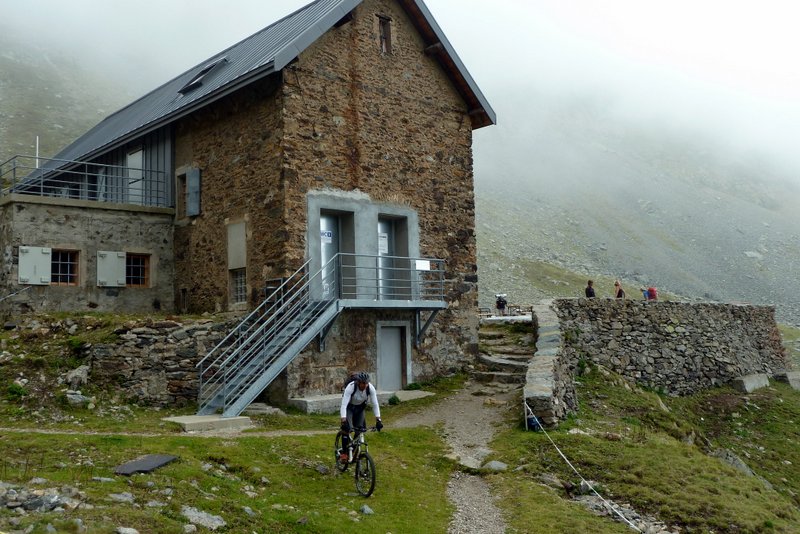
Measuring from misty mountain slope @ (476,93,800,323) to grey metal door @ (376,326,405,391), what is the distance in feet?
118

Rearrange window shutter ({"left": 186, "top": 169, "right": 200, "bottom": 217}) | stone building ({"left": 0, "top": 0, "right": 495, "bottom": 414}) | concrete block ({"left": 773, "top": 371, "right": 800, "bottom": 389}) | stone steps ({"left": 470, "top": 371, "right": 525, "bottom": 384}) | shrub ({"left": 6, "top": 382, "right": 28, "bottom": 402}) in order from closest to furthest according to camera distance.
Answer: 1. shrub ({"left": 6, "top": 382, "right": 28, "bottom": 402})
2. stone building ({"left": 0, "top": 0, "right": 495, "bottom": 414})
3. stone steps ({"left": 470, "top": 371, "right": 525, "bottom": 384})
4. window shutter ({"left": 186, "top": 169, "right": 200, "bottom": 217})
5. concrete block ({"left": 773, "top": 371, "right": 800, "bottom": 389})

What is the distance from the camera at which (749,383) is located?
26.8 meters

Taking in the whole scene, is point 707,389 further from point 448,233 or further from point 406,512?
point 406,512

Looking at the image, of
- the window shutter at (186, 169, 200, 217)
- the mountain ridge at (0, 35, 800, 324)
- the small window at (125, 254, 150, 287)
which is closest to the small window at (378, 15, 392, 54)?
the window shutter at (186, 169, 200, 217)

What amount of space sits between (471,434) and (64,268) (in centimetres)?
1195

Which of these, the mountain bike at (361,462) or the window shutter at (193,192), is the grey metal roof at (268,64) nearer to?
the window shutter at (193,192)

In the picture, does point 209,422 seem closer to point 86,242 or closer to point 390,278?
point 390,278

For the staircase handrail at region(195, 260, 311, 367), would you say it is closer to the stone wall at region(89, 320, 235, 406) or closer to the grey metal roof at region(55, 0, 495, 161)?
the stone wall at region(89, 320, 235, 406)

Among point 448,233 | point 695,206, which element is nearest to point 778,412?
point 448,233

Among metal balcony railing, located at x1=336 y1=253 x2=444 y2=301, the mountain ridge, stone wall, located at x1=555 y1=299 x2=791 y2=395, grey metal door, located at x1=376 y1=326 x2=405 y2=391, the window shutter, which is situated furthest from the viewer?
the mountain ridge

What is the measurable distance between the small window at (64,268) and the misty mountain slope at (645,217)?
3857 centimetres

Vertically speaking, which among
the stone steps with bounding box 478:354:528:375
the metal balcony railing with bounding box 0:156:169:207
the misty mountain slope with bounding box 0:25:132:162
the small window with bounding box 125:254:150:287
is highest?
the misty mountain slope with bounding box 0:25:132:162

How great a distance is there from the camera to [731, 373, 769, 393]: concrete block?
86.3 ft

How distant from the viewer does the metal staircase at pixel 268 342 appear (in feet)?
50.1
